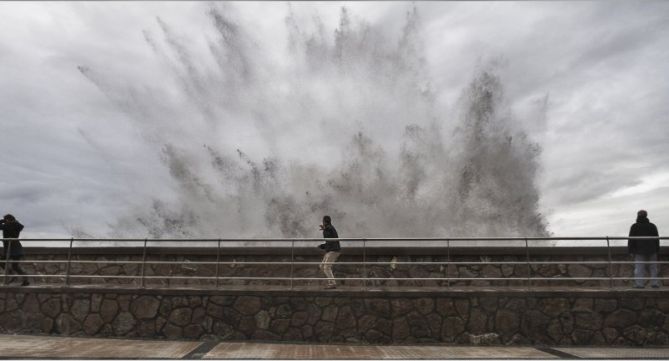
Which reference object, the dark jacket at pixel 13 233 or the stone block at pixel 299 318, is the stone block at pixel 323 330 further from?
the dark jacket at pixel 13 233

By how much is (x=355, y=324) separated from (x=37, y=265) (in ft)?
23.9

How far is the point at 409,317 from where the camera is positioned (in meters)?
8.92

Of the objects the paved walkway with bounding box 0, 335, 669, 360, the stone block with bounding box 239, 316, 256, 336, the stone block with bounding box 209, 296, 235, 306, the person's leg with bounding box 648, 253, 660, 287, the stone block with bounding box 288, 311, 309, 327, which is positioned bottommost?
the paved walkway with bounding box 0, 335, 669, 360

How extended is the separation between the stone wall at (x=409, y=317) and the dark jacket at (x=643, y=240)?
1.02 meters

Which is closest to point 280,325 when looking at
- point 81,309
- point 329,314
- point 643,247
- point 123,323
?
point 329,314

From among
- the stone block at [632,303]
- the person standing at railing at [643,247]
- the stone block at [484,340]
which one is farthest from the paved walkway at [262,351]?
the person standing at railing at [643,247]

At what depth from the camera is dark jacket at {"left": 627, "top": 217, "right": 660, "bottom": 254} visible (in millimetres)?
9562

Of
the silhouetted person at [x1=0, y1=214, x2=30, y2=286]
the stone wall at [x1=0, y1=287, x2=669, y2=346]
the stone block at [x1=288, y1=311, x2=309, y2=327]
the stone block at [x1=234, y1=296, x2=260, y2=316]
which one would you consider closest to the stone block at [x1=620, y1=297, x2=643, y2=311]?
the stone wall at [x1=0, y1=287, x2=669, y2=346]

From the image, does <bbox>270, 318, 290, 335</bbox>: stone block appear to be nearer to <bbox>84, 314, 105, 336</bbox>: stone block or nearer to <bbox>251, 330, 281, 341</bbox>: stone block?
<bbox>251, 330, 281, 341</bbox>: stone block

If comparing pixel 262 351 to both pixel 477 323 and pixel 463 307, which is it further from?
pixel 477 323

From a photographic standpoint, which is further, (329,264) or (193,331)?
(329,264)

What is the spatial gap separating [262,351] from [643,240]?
7247 mm

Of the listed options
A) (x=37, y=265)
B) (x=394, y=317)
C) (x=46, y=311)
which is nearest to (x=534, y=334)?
(x=394, y=317)

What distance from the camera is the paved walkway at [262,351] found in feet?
24.7
